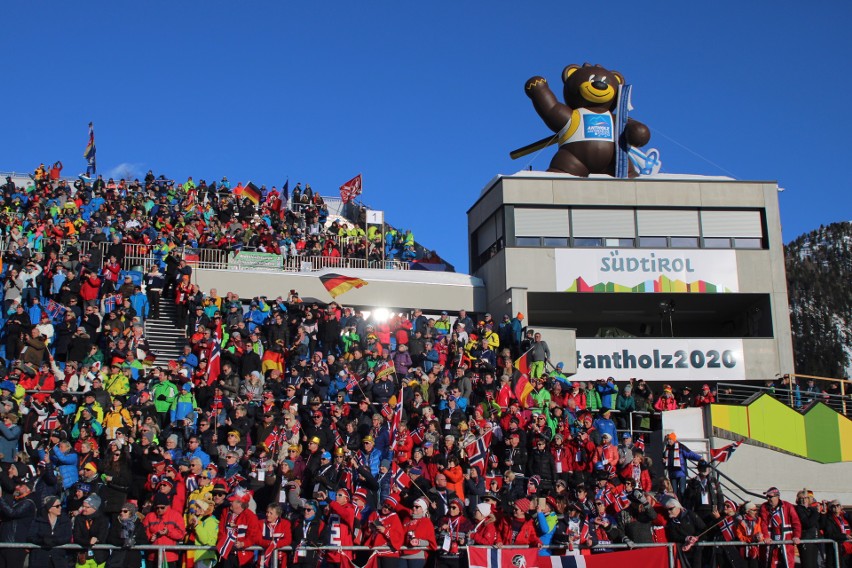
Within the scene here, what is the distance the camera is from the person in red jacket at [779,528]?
14.1 metres

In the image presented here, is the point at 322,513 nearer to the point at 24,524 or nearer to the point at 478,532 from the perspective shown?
the point at 478,532

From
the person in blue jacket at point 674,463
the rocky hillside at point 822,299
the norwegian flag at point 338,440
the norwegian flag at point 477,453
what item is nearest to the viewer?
the norwegian flag at point 338,440

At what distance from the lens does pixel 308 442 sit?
16.2m

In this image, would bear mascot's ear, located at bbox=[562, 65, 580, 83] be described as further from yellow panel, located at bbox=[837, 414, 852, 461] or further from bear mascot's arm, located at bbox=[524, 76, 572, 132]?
yellow panel, located at bbox=[837, 414, 852, 461]

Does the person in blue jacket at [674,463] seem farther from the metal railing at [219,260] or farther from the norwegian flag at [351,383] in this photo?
the metal railing at [219,260]

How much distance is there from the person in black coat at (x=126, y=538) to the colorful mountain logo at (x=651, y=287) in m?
16.6

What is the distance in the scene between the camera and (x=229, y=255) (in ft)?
89.6

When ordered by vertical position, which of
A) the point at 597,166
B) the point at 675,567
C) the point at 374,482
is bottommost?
the point at 675,567

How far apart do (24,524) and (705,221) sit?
2045 cm

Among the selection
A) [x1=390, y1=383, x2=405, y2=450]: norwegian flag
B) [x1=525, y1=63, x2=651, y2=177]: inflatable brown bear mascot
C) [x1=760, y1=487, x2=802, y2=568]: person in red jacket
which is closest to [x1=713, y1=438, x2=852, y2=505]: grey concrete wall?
[x1=760, y1=487, x2=802, y2=568]: person in red jacket

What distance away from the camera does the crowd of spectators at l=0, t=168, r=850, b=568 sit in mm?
12625

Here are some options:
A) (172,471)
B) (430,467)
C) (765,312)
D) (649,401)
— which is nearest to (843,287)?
(765,312)

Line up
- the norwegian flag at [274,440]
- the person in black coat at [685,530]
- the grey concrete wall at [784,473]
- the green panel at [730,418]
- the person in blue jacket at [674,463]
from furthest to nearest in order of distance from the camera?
1. the green panel at [730,418]
2. the grey concrete wall at [784,473]
3. the person in blue jacket at [674,463]
4. the norwegian flag at [274,440]
5. the person in black coat at [685,530]

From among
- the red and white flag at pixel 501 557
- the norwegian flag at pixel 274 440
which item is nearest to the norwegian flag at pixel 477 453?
the norwegian flag at pixel 274 440
